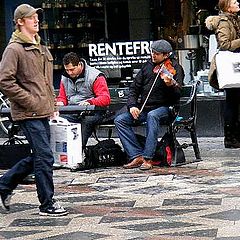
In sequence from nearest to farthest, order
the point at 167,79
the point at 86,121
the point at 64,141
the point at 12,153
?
the point at 64,141
the point at 167,79
the point at 12,153
the point at 86,121

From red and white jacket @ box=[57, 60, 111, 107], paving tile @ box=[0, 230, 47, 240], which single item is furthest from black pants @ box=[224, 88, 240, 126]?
paving tile @ box=[0, 230, 47, 240]

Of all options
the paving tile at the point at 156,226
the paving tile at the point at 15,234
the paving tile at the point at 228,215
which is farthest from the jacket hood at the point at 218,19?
the paving tile at the point at 15,234

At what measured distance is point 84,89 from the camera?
35.3 ft

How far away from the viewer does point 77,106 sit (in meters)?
10.6

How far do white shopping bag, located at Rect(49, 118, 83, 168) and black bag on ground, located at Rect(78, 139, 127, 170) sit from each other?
1.09 metres

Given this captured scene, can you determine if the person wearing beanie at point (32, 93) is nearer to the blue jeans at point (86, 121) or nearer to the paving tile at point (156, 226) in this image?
the paving tile at point (156, 226)

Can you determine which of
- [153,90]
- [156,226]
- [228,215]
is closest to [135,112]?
[153,90]

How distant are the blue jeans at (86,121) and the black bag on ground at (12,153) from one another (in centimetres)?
68

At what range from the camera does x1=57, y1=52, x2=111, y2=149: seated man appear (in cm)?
1063

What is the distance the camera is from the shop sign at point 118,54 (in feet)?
42.2

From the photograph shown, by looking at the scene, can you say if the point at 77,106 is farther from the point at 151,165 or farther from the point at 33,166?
the point at 33,166

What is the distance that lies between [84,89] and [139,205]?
2785mm

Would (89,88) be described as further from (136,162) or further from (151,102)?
(136,162)

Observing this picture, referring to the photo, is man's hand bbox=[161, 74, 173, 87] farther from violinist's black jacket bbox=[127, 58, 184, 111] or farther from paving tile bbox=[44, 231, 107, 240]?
paving tile bbox=[44, 231, 107, 240]
